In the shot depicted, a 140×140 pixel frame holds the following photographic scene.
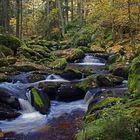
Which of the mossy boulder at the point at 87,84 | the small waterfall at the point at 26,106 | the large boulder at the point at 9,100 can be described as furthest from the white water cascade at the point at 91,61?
the large boulder at the point at 9,100

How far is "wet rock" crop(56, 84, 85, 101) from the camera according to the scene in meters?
13.9

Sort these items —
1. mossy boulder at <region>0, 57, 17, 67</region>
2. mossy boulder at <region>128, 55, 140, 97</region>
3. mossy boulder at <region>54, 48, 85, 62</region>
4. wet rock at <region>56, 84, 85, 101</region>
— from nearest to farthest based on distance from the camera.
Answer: mossy boulder at <region>128, 55, 140, 97</region>
wet rock at <region>56, 84, 85, 101</region>
mossy boulder at <region>0, 57, 17, 67</region>
mossy boulder at <region>54, 48, 85, 62</region>

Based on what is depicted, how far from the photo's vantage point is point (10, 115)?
11.7 meters

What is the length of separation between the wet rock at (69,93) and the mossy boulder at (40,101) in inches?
34.2

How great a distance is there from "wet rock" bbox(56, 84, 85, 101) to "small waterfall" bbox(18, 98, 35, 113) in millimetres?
1522

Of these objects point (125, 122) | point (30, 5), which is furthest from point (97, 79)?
point (30, 5)

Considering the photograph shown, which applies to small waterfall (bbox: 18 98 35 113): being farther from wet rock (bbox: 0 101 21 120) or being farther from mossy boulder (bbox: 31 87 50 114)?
wet rock (bbox: 0 101 21 120)

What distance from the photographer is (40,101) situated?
1272cm

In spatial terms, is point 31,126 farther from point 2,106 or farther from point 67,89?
point 67,89

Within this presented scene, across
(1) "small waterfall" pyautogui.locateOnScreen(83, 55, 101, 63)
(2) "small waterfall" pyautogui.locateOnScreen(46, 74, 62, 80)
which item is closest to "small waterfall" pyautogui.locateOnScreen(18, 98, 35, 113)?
(2) "small waterfall" pyautogui.locateOnScreen(46, 74, 62, 80)

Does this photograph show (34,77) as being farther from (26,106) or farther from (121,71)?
(121,71)

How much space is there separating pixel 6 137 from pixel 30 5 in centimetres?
5059

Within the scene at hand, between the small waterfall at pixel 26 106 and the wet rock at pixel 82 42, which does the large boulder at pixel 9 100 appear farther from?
the wet rock at pixel 82 42

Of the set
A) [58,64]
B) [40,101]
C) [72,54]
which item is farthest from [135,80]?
[72,54]
